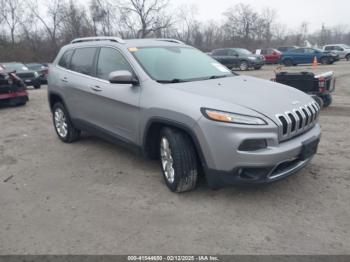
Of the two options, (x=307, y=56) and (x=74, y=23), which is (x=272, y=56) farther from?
(x=74, y=23)

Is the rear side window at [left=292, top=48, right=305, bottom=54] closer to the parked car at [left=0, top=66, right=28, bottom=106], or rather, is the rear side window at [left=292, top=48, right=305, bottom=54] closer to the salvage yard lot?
the parked car at [left=0, top=66, right=28, bottom=106]

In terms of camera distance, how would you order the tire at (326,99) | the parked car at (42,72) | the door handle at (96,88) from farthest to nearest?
the parked car at (42,72), the tire at (326,99), the door handle at (96,88)

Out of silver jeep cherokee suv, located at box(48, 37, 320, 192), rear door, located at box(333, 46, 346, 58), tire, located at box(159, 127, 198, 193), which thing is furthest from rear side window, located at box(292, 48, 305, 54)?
tire, located at box(159, 127, 198, 193)

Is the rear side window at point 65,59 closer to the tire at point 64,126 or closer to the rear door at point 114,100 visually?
the tire at point 64,126

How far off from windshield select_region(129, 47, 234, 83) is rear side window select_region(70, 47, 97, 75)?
969mm

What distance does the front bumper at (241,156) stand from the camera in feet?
10.9

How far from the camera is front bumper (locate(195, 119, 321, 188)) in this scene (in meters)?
3.32

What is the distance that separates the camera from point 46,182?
4.58 meters

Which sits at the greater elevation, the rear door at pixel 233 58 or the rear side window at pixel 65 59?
the rear side window at pixel 65 59

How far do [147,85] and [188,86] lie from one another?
1.62ft

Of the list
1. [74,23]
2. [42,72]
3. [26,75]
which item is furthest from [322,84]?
[74,23]

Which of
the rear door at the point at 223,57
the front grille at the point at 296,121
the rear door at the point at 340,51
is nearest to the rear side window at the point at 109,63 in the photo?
the front grille at the point at 296,121

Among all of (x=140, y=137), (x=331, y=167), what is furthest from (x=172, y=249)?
(x=331, y=167)

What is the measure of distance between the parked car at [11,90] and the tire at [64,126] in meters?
4.90
